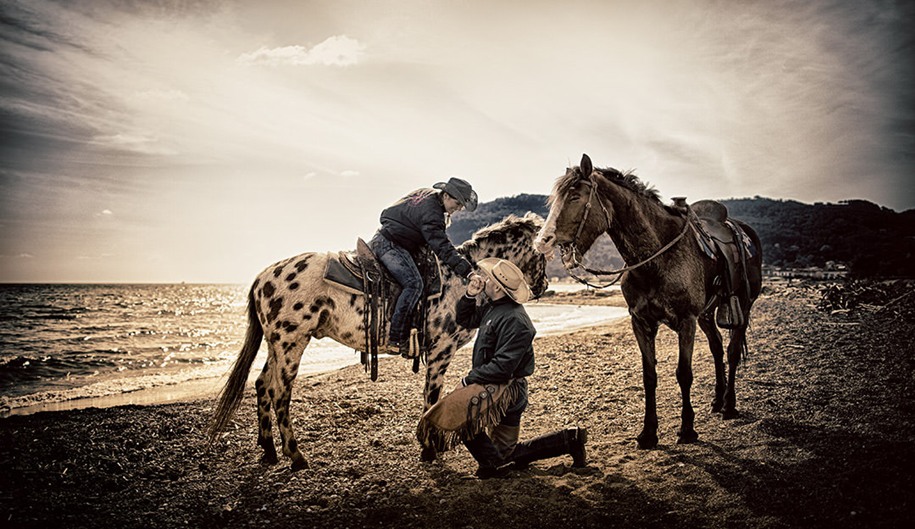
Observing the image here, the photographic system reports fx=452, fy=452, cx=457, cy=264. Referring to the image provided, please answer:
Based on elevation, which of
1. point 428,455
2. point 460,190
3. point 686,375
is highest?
→ point 460,190

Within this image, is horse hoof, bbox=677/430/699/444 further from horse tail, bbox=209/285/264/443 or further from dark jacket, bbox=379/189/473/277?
horse tail, bbox=209/285/264/443

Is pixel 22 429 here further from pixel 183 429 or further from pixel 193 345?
pixel 193 345

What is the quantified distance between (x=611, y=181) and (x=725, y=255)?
1890 millimetres

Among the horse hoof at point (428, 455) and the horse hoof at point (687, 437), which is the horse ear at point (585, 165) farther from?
the horse hoof at point (428, 455)

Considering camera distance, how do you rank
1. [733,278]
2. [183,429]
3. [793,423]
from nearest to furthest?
[793,423] → [733,278] → [183,429]

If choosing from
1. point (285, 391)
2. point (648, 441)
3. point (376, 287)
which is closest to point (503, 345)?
point (376, 287)

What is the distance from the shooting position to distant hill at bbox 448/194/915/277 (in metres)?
22.1

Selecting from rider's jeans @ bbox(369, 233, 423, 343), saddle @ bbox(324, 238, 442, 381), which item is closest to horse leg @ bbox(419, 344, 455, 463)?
saddle @ bbox(324, 238, 442, 381)

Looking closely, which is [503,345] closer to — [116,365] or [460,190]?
[460,190]

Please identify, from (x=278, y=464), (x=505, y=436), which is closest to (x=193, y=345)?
(x=278, y=464)

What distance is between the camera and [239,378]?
5.46 m

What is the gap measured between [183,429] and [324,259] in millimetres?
3649

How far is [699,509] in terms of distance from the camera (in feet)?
11.1

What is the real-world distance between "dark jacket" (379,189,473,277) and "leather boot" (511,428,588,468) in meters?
1.93
